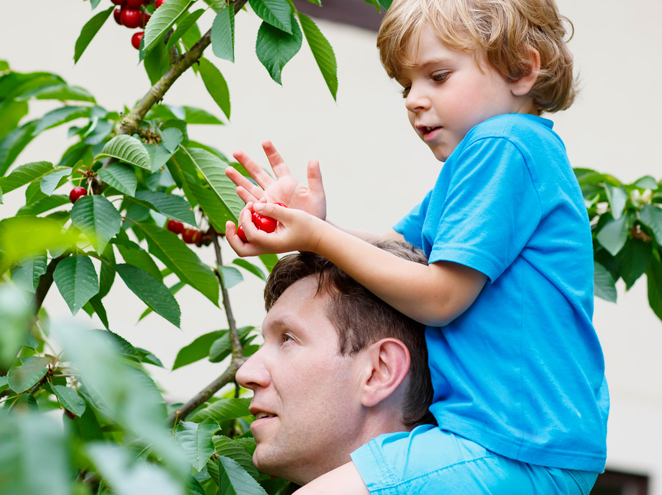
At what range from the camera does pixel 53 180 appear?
1093 millimetres

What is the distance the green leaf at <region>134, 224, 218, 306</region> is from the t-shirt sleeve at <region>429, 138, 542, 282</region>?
0.43 meters

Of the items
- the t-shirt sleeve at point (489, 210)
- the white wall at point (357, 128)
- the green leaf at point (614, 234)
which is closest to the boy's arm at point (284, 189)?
the t-shirt sleeve at point (489, 210)

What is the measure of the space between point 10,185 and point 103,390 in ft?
3.20

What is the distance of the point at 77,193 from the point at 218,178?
0.22m

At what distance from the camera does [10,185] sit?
1.14m

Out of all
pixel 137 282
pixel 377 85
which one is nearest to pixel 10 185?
pixel 137 282

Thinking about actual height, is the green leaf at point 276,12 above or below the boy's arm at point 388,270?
above

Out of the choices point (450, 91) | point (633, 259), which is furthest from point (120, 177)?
point (633, 259)

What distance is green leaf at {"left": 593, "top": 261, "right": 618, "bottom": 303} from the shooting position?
5.31ft

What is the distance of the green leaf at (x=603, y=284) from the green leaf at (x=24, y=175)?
1.16 meters

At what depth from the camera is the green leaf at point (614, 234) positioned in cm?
→ 159

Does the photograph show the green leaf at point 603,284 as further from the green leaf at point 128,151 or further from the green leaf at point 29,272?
the green leaf at point 29,272

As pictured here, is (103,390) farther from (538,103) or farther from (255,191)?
(538,103)

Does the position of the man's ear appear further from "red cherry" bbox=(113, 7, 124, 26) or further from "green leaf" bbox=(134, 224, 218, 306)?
"red cherry" bbox=(113, 7, 124, 26)
